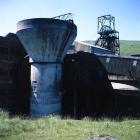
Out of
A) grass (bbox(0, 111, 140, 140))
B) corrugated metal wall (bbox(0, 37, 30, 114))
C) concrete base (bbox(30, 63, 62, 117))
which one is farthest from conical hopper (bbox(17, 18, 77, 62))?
grass (bbox(0, 111, 140, 140))

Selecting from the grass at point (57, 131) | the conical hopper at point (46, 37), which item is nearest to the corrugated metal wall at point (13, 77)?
the conical hopper at point (46, 37)

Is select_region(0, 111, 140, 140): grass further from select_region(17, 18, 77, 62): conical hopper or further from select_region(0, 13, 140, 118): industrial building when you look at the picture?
select_region(17, 18, 77, 62): conical hopper

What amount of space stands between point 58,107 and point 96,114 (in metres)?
3.75

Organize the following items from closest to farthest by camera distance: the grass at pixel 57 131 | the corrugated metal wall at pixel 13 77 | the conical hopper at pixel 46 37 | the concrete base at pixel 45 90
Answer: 1. the grass at pixel 57 131
2. the conical hopper at pixel 46 37
3. the concrete base at pixel 45 90
4. the corrugated metal wall at pixel 13 77

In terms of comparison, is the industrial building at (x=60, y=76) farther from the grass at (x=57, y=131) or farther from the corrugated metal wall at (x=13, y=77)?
the grass at (x=57, y=131)

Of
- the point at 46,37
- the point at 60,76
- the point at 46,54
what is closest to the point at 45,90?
the point at 60,76

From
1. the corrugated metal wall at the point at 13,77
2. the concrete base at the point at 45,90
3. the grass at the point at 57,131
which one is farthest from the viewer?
the corrugated metal wall at the point at 13,77

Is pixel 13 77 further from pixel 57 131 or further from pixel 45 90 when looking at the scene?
pixel 57 131

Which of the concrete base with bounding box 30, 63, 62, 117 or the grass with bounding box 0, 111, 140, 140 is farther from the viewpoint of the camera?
the concrete base with bounding box 30, 63, 62, 117

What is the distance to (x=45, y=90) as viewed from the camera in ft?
65.6

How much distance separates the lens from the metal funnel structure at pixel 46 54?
64.4 feet

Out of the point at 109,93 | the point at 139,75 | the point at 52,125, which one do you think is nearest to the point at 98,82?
the point at 109,93

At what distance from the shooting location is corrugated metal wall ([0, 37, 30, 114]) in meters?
23.6

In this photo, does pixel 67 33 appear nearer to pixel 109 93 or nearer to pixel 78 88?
pixel 78 88
